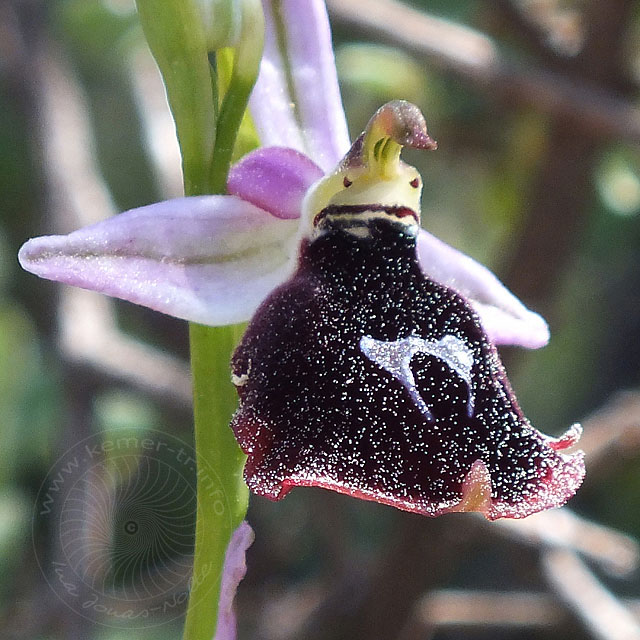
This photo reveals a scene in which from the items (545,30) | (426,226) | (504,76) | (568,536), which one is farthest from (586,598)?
(426,226)

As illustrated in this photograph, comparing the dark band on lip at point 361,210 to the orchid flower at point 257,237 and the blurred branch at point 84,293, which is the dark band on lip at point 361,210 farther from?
the blurred branch at point 84,293

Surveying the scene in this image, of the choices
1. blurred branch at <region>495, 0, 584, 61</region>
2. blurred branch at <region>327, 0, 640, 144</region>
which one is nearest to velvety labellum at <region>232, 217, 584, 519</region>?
blurred branch at <region>327, 0, 640, 144</region>

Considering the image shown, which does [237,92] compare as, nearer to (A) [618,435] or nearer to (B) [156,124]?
(A) [618,435]

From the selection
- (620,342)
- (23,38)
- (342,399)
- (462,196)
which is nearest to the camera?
(342,399)

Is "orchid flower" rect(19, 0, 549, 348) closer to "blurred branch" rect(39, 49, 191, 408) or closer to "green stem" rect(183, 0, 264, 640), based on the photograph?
"green stem" rect(183, 0, 264, 640)

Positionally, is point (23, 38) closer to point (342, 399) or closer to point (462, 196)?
point (462, 196)

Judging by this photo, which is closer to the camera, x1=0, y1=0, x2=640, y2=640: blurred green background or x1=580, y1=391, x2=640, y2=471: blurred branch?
x1=580, y1=391, x2=640, y2=471: blurred branch

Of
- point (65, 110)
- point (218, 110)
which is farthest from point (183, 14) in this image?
point (65, 110)
